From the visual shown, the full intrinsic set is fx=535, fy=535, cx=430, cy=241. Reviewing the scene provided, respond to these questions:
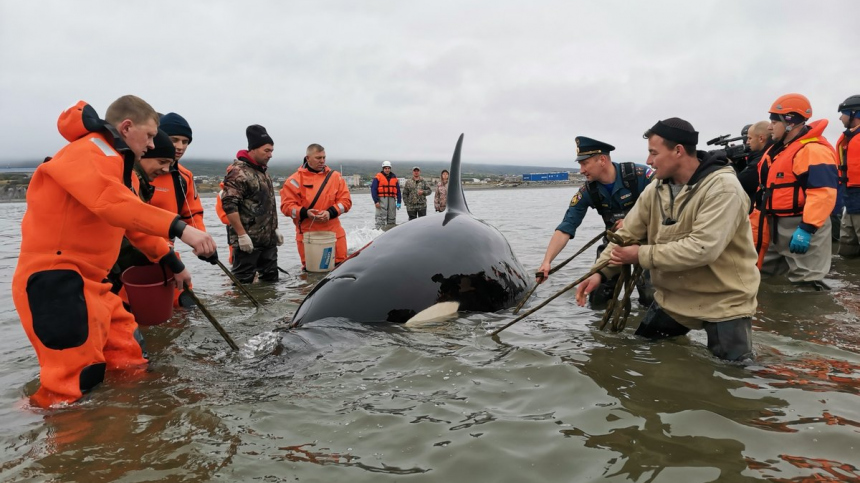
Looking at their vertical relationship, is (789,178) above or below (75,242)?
above

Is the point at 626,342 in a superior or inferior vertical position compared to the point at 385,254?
inferior

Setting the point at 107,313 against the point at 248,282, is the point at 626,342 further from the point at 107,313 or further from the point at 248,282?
the point at 248,282

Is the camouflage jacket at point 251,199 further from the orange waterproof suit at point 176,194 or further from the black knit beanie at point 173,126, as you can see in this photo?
the black knit beanie at point 173,126

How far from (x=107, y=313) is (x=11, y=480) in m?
1.53

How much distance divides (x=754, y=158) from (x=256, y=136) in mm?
8705

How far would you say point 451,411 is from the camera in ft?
11.3

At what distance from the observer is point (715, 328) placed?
4430mm

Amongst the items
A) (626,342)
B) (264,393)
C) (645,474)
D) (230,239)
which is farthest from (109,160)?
(230,239)

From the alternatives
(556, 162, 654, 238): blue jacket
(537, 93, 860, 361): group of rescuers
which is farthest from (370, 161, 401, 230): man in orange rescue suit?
(537, 93, 860, 361): group of rescuers

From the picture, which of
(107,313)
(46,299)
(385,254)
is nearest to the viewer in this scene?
(46,299)

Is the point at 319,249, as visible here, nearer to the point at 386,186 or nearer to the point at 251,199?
the point at 251,199

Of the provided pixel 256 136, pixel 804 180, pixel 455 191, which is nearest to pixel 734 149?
pixel 804 180

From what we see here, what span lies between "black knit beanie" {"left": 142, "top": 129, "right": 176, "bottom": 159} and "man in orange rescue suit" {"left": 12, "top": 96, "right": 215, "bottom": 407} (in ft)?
3.77

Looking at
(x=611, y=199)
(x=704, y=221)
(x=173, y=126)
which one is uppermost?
(x=173, y=126)
